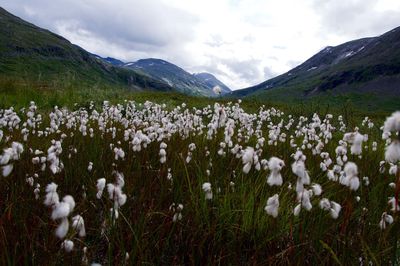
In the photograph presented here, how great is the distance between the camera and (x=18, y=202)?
3.23 metres

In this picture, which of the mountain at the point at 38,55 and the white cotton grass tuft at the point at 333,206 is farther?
the mountain at the point at 38,55

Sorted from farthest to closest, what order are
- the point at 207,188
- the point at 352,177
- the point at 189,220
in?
the point at 189,220 → the point at 207,188 → the point at 352,177

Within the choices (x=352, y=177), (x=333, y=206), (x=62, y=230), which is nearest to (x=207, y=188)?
(x=333, y=206)

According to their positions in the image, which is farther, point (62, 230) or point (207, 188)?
point (207, 188)

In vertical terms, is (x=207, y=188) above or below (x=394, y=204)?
below

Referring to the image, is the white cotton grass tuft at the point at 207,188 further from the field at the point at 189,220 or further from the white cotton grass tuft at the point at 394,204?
the white cotton grass tuft at the point at 394,204

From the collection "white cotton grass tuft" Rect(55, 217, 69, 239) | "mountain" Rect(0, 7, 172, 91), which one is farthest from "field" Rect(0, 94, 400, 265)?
"mountain" Rect(0, 7, 172, 91)

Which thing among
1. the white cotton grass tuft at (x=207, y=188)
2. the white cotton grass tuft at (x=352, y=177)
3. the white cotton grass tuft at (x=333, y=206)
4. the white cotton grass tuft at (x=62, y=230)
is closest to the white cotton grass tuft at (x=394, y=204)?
the white cotton grass tuft at (x=352, y=177)

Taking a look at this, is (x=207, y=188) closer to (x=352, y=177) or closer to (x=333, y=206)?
(x=333, y=206)

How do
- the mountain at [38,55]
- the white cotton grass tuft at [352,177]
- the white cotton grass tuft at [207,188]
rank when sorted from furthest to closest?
the mountain at [38,55] < the white cotton grass tuft at [207,188] < the white cotton grass tuft at [352,177]

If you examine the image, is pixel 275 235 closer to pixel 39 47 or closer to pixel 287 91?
pixel 39 47

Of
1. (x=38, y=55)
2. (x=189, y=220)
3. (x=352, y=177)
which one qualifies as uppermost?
(x=38, y=55)

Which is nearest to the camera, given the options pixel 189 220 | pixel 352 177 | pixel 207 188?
pixel 352 177

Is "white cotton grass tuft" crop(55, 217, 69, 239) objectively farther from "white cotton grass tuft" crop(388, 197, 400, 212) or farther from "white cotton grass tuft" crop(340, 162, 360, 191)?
"white cotton grass tuft" crop(388, 197, 400, 212)
